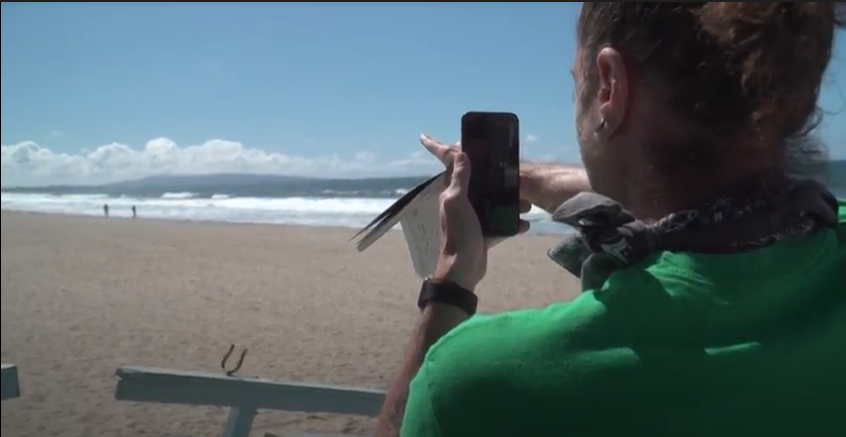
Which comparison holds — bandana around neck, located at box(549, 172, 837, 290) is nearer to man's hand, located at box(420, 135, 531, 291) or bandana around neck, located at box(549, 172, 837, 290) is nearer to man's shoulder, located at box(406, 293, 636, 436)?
man's shoulder, located at box(406, 293, 636, 436)

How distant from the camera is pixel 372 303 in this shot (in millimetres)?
7766

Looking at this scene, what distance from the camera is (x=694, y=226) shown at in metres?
1.07

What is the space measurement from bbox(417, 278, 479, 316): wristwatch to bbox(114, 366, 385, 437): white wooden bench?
3.69 feet

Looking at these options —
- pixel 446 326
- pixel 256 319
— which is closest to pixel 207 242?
pixel 256 319

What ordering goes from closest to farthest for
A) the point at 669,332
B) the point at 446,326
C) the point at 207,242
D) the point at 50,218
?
the point at 669,332, the point at 446,326, the point at 207,242, the point at 50,218

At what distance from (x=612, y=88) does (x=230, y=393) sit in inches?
62.9

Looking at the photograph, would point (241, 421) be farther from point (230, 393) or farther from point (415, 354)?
point (415, 354)

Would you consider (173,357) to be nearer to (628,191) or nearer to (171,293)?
(628,191)

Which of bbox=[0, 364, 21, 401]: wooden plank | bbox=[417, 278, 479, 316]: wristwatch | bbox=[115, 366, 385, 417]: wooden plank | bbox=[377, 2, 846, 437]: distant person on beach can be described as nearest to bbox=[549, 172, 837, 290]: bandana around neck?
bbox=[377, 2, 846, 437]: distant person on beach

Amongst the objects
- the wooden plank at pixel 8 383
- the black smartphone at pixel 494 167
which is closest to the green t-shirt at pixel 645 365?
the black smartphone at pixel 494 167

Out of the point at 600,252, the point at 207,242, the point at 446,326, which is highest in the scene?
the point at 600,252

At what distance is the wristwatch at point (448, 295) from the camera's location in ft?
4.27

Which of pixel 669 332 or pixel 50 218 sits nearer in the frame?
pixel 669 332

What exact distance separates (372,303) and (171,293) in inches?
156
